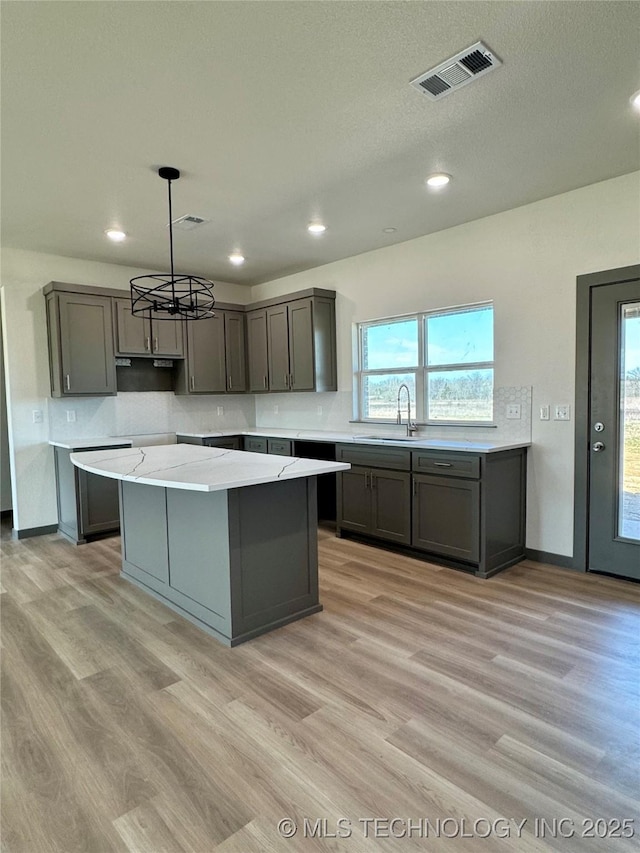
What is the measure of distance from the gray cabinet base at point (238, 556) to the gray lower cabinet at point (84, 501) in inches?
62.9

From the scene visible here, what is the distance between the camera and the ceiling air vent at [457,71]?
2.06 metres

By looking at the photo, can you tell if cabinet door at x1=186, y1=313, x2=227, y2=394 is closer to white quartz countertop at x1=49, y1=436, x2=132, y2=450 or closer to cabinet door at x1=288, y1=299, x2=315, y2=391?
cabinet door at x1=288, y1=299, x2=315, y2=391

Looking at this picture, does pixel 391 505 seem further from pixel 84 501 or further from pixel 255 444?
pixel 84 501

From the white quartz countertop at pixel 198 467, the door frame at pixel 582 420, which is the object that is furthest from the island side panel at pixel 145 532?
the door frame at pixel 582 420

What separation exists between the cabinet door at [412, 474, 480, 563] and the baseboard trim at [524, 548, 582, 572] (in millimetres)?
611

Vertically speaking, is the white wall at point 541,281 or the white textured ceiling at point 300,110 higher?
the white textured ceiling at point 300,110

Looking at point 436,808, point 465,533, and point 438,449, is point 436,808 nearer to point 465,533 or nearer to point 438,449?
point 465,533

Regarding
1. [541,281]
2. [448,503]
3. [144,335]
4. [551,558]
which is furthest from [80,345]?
[551,558]

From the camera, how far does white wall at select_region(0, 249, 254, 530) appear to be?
4.68 metres

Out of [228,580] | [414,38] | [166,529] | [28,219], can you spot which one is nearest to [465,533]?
[228,580]

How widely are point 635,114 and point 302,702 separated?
327cm

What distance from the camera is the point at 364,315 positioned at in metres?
5.06

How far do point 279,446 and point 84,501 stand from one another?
6.39ft

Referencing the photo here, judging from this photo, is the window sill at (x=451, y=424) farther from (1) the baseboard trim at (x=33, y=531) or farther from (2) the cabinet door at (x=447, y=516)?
(1) the baseboard trim at (x=33, y=531)
